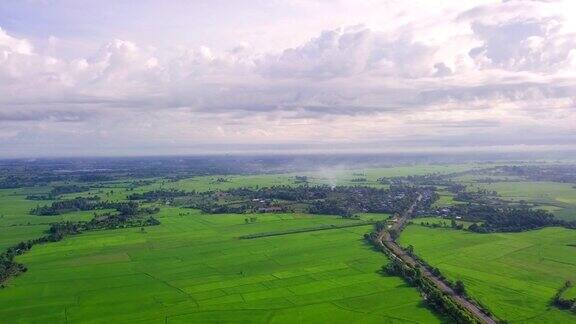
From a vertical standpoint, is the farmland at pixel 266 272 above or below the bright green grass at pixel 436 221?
below

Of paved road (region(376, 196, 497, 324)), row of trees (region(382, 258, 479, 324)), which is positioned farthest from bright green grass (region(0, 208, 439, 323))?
paved road (region(376, 196, 497, 324))

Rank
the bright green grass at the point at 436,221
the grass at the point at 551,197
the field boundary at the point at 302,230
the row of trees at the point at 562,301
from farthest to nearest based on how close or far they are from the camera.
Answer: the grass at the point at 551,197, the bright green grass at the point at 436,221, the field boundary at the point at 302,230, the row of trees at the point at 562,301

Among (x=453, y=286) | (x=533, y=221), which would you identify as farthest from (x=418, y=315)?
(x=533, y=221)

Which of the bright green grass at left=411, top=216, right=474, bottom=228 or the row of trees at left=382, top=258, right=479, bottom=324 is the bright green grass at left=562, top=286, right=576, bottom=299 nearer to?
the row of trees at left=382, top=258, right=479, bottom=324

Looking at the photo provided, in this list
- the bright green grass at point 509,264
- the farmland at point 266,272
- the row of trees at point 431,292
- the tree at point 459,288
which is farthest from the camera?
the tree at point 459,288

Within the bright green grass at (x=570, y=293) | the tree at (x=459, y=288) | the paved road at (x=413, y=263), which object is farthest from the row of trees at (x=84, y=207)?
the bright green grass at (x=570, y=293)

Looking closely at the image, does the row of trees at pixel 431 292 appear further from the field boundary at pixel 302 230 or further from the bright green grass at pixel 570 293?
the field boundary at pixel 302 230

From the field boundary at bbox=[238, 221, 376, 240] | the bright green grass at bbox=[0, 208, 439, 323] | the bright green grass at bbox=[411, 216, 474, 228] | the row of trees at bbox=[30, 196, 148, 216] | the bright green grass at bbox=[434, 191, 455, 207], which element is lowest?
the bright green grass at bbox=[0, 208, 439, 323]

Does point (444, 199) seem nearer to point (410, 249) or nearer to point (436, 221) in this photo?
point (436, 221)
